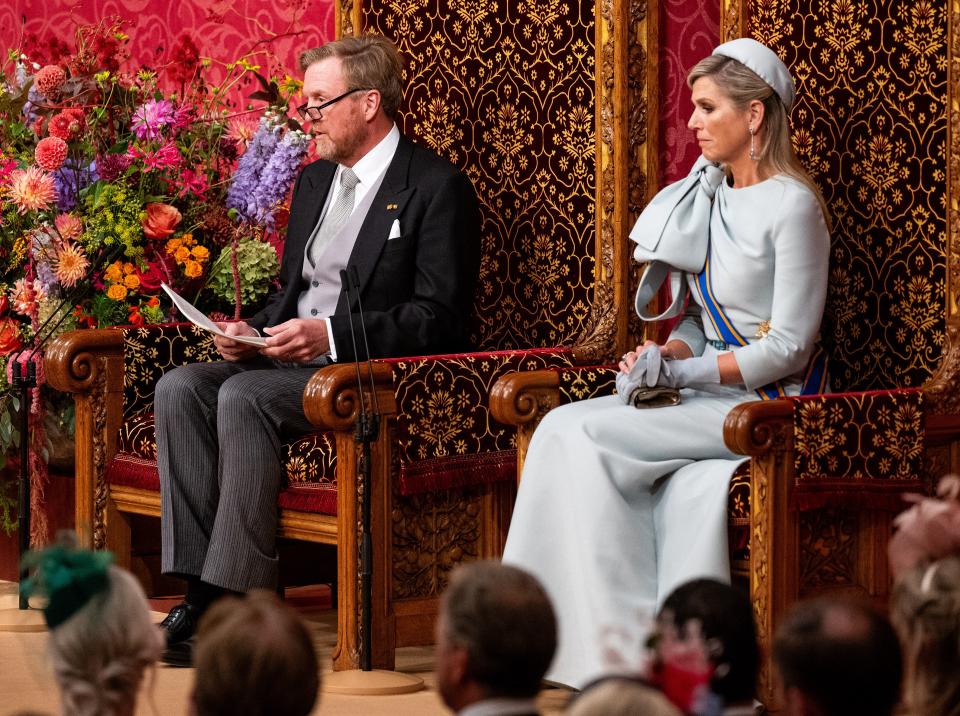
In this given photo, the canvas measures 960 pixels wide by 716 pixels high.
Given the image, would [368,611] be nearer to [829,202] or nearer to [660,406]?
[660,406]

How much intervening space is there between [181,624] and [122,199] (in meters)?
1.23

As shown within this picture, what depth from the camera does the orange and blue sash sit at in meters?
3.83

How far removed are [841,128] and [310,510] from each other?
152 cm

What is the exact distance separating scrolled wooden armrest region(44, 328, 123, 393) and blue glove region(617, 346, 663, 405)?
1443 mm

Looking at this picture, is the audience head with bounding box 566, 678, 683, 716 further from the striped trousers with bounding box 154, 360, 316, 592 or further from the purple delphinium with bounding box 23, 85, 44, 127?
the purple delphinium with bounding box 23, 85, 44, 127

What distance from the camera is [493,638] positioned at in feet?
6.01

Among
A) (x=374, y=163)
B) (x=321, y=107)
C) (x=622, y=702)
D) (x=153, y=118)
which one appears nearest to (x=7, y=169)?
(x=153, y=118)

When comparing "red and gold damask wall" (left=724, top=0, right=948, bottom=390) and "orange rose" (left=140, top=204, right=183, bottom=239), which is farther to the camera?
"orange rose" (left=140, top=204, right=183, bottom=239)

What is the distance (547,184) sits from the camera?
450cm

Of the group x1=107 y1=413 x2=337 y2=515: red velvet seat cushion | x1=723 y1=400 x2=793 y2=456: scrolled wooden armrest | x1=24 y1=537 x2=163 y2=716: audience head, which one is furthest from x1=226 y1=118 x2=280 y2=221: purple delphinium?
x1=24 y1=537 x2=163 y2=716: audience head

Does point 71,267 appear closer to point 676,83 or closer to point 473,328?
point 473,328

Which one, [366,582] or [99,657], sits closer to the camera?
[99,657]

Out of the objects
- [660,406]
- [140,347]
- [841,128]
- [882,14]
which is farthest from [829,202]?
[140,347]

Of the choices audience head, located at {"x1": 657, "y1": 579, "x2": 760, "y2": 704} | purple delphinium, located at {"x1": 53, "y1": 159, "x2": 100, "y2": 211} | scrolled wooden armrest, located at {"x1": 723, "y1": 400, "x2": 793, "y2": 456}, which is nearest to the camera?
audience head, located at {"x1": 657, "y1": 579, "x2": 760, "y2": 704}
